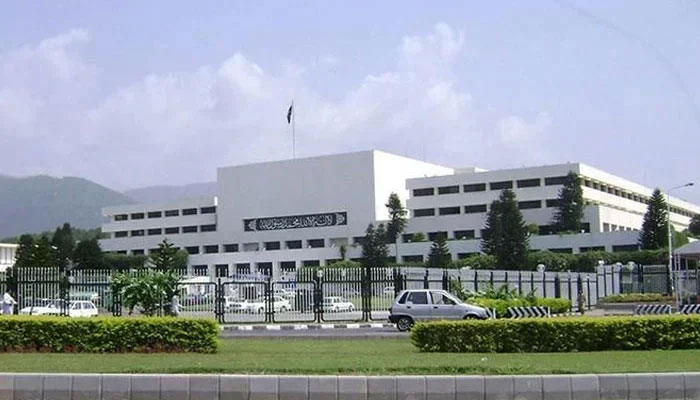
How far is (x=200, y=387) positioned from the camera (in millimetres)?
13094

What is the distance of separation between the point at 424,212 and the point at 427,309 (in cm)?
7115

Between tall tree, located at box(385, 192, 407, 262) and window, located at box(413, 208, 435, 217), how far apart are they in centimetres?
367

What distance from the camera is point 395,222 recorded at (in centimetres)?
9688

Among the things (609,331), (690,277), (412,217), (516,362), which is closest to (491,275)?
(690,277)

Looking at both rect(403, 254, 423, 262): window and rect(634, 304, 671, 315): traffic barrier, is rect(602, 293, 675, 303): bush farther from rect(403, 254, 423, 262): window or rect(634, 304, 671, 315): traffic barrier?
rect(403, 254, 423, 262): window

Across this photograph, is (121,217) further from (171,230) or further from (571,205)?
(571,205)

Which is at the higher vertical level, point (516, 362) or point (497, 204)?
point (497, 204)

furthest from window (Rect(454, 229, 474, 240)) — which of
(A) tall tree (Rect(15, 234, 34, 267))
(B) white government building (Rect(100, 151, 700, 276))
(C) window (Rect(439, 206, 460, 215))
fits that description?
(A) tall tree (Rect(15, 234, 34, 267))

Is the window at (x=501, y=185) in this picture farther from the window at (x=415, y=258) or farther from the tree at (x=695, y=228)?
the tree at (x=695, y=228)

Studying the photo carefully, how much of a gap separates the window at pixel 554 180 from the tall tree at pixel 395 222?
1536cm

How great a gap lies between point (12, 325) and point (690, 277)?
34.9 meters

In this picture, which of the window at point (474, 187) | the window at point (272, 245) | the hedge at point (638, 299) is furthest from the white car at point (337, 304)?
the window at point (272, 245)

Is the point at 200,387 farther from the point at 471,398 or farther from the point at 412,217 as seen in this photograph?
the point at 412,217

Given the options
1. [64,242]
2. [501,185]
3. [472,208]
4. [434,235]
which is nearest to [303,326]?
[434,235]
